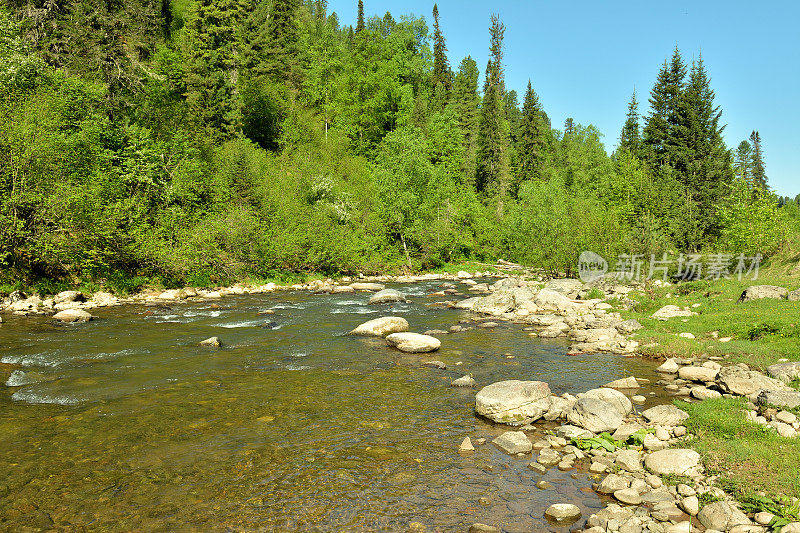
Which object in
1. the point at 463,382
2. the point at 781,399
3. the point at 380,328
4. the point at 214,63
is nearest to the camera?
the point at 781,399

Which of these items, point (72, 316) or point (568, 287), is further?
point (568, 287)

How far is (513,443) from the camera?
8.59m

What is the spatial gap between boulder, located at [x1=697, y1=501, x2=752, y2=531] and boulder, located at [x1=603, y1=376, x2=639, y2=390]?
18.7 feet

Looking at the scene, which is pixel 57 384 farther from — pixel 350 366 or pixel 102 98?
Answer: pixel 102 98

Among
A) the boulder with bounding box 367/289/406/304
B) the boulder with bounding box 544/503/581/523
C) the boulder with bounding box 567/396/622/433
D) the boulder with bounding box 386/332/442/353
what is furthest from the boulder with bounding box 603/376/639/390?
the boulder with bounding box 367/289/406/304

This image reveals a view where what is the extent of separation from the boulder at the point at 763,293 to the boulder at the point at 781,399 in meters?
11.9

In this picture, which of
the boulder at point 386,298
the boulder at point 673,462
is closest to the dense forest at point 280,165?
the boulder at point 386,298

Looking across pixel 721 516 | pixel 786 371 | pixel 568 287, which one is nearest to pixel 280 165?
pixel 568 287

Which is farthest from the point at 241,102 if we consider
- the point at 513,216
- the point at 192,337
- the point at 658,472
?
the point at 658,472

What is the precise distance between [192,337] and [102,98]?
907 inches

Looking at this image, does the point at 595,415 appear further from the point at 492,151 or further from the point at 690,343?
the point at 492,151

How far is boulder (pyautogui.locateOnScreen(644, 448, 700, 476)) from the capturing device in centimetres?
717

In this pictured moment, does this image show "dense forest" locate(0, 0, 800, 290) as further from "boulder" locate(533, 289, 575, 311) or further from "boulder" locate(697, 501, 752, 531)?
"boulder" locate(697, 501, 752, 531)

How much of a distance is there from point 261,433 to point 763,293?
21618 mm
